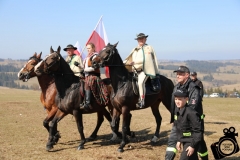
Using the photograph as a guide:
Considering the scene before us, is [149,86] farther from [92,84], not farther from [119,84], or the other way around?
[92,84]

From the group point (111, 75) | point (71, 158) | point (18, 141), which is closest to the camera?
point (71, 158)

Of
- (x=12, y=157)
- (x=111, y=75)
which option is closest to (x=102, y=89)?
(x=111, y=75)

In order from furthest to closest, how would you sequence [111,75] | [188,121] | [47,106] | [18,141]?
1. [18,141]
2. [47,106]
3. [111,75]
4. [188,121]

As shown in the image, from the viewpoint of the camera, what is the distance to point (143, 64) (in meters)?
9.42

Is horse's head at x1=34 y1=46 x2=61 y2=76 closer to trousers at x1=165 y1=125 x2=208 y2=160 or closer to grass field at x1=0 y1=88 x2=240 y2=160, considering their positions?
grass field at x1=0 y1=88 x2=240 y2=160

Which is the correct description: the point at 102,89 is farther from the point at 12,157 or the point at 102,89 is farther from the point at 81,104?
the point at 12,157

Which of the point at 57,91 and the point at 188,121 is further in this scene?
the point at 57,91

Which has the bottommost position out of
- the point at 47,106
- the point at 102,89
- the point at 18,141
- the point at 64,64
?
the point at 18,141

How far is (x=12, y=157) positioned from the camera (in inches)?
332

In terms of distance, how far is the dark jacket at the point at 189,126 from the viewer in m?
5.23

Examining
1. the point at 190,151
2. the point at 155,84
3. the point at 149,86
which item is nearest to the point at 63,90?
the point at 149,86

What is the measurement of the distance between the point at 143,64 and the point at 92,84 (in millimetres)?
1810

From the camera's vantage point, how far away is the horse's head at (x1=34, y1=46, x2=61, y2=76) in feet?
30.3

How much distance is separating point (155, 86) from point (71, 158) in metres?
3.64
